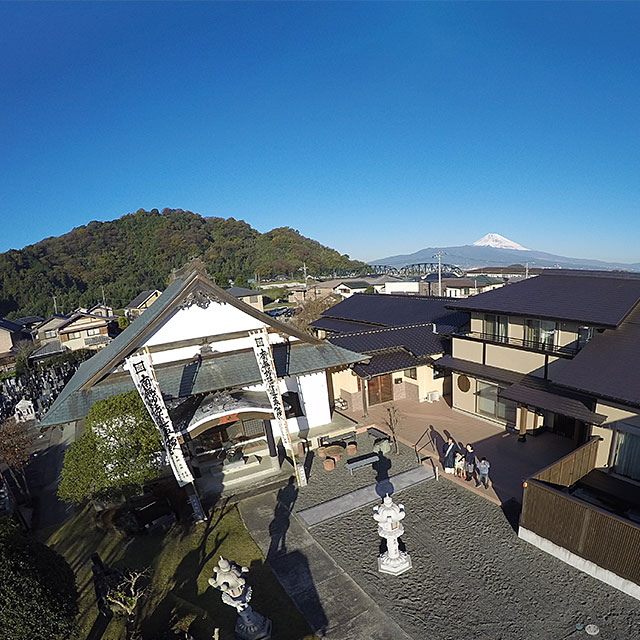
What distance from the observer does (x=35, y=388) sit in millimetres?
34875

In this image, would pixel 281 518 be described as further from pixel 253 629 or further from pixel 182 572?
pixel 253 629

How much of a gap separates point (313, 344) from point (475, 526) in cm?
1027

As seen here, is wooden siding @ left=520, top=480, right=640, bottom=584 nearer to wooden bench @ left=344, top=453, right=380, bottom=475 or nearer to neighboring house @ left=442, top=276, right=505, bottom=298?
wooden bench @ left=344, top=453, right=380, bottom=475

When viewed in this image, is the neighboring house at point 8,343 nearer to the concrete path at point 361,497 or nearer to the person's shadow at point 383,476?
the concrete path at point 361,497

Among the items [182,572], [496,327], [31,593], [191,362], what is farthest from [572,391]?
[31,593]

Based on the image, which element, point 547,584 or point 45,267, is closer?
point 547,584

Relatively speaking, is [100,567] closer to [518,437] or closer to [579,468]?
[579,468]

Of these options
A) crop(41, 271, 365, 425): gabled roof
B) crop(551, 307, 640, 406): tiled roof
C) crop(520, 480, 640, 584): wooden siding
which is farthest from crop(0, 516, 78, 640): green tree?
crop(551, 307, 640, 406): tiled roof

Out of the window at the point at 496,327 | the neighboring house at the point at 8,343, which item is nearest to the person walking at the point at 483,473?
the window at the point at 496,327

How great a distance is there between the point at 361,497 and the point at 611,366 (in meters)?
9.95

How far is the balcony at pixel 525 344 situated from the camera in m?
15.3

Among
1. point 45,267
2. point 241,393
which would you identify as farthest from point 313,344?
point 45,267

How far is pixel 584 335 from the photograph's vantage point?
48.8 feet

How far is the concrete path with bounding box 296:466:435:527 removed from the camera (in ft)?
43.7
